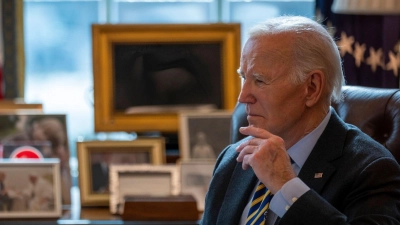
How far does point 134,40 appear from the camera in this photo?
3049 millimetres

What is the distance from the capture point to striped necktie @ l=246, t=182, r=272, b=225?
1.74 meters

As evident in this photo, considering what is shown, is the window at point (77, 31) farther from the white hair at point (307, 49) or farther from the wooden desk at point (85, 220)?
the white hair at point (307, 49)

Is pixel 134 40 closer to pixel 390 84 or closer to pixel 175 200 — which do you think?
pixel 175 200

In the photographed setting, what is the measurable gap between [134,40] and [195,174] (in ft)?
2.08

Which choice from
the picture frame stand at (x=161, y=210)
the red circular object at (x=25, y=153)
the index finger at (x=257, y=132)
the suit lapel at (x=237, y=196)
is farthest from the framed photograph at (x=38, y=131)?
the index finger at (x=257, y=132)

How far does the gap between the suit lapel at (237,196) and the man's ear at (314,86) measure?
268 mm

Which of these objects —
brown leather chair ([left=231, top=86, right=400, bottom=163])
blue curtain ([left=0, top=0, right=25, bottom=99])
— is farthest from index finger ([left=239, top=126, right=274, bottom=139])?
blue curtain ([left=0, top=0, right=25, bottom=99])

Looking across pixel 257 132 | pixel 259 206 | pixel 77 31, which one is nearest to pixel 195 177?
pixel 259 206

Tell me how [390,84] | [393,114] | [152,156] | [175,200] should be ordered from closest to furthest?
[393,114], [175,200], [152,156], [390,84]

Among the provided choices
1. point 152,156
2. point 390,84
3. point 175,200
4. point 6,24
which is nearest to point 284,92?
point 175,200

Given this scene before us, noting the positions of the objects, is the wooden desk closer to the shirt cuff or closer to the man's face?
the man's face

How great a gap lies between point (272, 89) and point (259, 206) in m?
0.29

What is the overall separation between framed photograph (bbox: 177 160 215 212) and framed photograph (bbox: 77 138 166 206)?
0.14 meters

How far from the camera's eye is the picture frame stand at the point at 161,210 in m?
2.68
